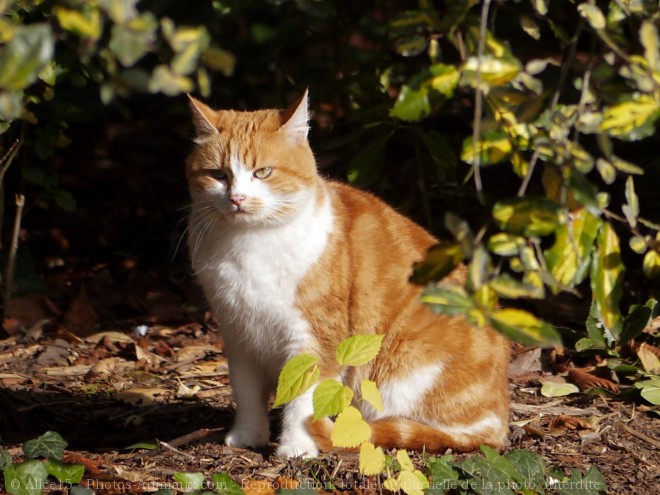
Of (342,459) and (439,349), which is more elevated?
(439,349)

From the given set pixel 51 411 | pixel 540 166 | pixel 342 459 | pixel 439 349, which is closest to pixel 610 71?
pixel 439 349

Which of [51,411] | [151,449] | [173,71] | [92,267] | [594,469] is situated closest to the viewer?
[173,71]

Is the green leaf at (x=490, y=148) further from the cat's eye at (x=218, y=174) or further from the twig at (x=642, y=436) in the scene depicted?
the twig at (x=642, y=436)

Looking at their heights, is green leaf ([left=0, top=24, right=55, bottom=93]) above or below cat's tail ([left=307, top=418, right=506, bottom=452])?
above

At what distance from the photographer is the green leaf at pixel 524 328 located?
1811 mm

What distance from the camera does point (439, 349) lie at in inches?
132

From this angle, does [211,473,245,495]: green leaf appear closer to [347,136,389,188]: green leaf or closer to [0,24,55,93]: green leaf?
[0,24,55,93]: green leaf

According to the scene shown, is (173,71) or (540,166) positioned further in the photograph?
(540,166)

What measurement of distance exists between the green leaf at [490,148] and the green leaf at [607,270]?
0.42 meters

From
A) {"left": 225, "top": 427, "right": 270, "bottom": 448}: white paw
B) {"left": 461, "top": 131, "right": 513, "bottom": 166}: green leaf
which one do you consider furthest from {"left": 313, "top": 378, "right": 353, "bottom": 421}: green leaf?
{"left": 461, "top": 131, "right": 513, "bottom": 166}: green leaf

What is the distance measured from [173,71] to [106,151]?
4980 millimetres

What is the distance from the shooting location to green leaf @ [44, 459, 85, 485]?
109 inches

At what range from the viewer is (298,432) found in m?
3.22

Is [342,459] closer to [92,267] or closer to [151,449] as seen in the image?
[151,449]
